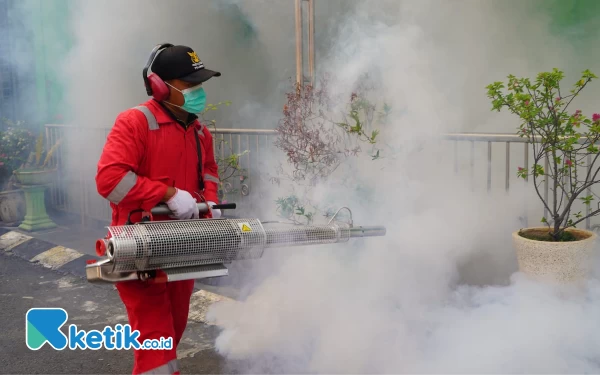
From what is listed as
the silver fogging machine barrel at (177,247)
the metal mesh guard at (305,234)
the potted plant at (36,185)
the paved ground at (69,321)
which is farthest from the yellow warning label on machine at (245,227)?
the potted plant at (36,185)

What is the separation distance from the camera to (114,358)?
4.21m

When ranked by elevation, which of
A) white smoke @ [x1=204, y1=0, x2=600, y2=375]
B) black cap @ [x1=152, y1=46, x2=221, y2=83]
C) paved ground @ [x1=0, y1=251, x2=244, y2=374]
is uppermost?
black cap @ [x1=152, y1=46, x2=221, y2=83]

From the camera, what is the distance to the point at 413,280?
187 inches

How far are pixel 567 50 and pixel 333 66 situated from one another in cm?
283

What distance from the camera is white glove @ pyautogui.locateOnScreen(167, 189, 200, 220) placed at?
2.90 m

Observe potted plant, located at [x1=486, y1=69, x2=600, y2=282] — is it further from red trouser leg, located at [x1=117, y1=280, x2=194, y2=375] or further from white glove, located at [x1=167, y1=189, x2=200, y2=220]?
red trouser leg, located at [x1=117, y1=280, x2=194, y2=375]

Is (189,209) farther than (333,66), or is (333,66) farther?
(333,66)

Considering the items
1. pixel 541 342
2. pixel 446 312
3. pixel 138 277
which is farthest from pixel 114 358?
pixel 541 342

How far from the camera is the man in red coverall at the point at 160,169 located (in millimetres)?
2857

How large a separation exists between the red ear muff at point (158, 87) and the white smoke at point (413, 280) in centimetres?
178

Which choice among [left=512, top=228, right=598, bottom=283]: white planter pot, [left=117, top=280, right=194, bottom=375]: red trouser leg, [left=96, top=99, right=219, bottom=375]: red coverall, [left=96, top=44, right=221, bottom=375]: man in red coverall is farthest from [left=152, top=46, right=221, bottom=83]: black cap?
[left=512, top=228, right=598, bottom=283]: white planter pot

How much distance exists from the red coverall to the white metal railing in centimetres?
295

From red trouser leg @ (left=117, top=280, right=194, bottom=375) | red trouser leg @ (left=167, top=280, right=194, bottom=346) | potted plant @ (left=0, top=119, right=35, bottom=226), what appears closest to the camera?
red trouser leg @ (left=117, top=280, right=194, bottom=375)

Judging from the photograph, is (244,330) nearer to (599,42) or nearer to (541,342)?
(541,342)
